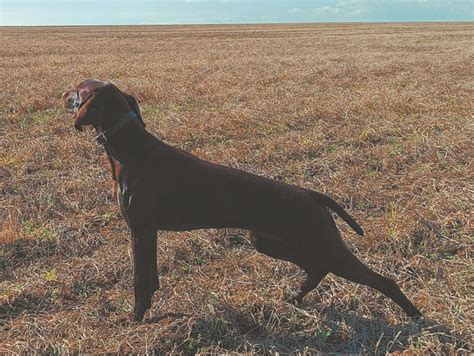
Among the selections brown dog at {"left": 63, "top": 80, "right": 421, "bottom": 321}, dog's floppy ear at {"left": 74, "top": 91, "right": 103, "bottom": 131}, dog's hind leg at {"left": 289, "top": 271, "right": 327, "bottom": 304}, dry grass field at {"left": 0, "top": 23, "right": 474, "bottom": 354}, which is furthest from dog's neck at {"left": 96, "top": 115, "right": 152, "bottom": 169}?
dog's hind leg at {"left": 289, "top": 271, "right": 327, "bottom": 304}

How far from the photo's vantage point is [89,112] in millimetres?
2869

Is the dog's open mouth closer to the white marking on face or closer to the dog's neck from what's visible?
the white marking on face

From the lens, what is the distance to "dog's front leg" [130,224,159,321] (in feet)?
10.1

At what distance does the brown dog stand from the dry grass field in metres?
0.47

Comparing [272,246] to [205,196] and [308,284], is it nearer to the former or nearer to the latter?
[308,284]

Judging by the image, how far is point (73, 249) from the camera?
443cm

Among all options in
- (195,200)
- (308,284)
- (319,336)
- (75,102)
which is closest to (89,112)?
(75,102)

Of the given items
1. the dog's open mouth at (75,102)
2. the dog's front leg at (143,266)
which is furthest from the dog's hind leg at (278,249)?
the dog's open mouth at (75,102)

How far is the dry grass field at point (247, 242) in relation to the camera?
10.5ft

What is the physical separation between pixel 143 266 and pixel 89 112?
1101mm

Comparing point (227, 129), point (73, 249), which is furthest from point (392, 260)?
point (227, 129)

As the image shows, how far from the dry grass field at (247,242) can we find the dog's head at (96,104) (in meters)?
1.48

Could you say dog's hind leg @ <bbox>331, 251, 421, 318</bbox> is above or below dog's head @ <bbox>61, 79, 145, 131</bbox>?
below

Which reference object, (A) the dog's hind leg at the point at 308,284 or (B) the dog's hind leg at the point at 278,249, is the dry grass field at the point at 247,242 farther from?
(B) the dog's hind leg at the point at 278,249
